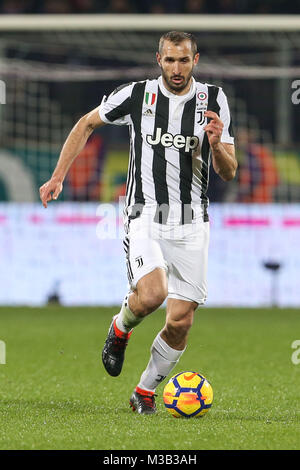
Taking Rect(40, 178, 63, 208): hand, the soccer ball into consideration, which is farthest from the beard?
the soccer ball

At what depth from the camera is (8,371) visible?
279 inches

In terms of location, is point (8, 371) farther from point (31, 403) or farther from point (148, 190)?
point (148, 190)

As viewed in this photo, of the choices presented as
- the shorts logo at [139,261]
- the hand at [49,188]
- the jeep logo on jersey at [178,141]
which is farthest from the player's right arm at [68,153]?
the shorts logo at [139,261]

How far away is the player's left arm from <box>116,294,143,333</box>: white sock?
887mm

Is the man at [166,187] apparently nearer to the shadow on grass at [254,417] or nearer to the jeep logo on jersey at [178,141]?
the jeep logo on jersey at [178,141]

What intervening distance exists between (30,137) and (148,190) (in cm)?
958

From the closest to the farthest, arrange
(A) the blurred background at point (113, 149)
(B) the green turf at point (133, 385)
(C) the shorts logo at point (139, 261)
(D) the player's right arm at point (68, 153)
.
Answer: (B) the green turf at point (133, 385)
(C) the shorts logo at point (139, 261)
(D) the player's right arm at point (68, 153)
(A) the blurred background at point (113, 149)

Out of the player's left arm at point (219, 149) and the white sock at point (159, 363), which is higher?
the player's left arm at point (219, 149)

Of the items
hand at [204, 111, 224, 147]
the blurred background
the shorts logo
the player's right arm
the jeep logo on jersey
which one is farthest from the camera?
the blurred background

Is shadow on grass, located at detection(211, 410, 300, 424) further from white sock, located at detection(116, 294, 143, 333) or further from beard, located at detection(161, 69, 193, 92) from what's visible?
beard, located at detection(161, 69, 193, 92)

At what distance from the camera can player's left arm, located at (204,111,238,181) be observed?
16.3ft

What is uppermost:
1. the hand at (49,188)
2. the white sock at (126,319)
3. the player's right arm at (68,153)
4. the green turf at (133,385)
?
the player's right arm at (68,153)

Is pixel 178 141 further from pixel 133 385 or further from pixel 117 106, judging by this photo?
pixel 133 385

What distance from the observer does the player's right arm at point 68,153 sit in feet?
17.4
